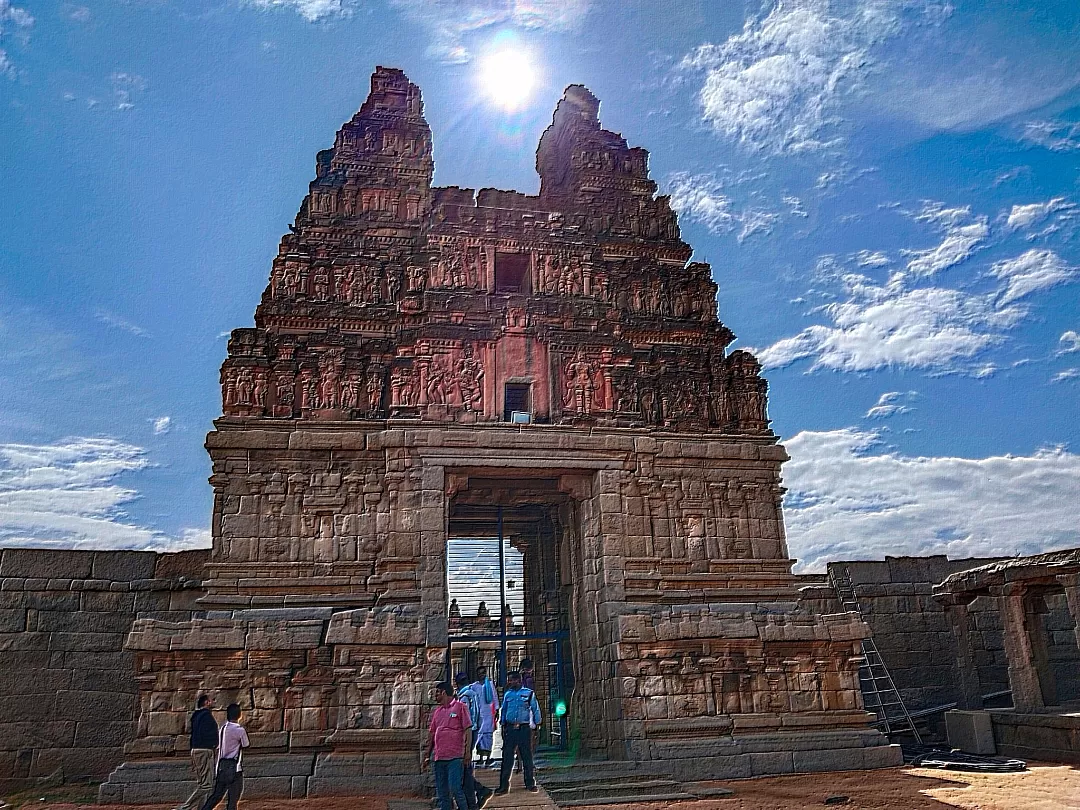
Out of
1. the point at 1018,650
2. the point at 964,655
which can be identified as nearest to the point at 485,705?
the point at 1018,650

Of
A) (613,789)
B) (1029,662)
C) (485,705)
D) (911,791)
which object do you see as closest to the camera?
(911,791)

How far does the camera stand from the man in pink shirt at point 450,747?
309 inches

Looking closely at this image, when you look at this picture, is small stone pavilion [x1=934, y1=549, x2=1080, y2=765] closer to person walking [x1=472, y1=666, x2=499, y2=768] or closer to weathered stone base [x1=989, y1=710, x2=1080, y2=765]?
weathered stone base [x1=989, y1=710, x2=1080, y2=765]

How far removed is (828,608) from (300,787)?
32.5ft

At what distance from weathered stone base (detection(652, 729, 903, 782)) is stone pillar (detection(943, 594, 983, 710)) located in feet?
9.74

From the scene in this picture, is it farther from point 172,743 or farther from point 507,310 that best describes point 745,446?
point 172,743

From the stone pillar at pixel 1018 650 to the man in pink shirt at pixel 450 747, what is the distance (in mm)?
9873

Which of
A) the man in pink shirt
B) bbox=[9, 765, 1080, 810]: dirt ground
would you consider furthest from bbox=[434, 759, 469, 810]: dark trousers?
bbox=[9, 765, 1080, 810]: dirt ground

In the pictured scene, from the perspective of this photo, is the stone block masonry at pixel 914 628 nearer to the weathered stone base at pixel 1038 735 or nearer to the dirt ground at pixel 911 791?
the weathered stone base at pixel 1038 735

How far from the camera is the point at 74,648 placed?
13.9m

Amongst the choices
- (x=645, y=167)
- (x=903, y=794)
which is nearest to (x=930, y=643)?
(x=903, y=794)

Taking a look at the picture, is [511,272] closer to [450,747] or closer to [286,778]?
[286,778]

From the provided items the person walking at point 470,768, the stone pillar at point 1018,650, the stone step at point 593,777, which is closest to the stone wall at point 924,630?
the stone pillar at point 1018,650

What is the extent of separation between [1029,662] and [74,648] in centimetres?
1572
